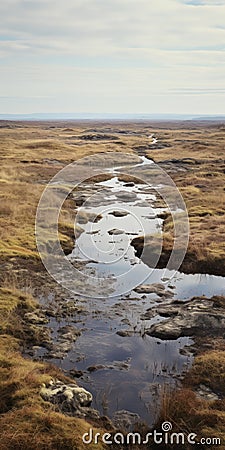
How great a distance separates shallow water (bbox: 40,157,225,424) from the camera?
46.4ft

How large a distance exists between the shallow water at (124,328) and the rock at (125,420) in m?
0.22

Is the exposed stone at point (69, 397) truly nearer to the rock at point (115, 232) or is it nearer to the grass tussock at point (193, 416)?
the grass tussock at point (193, 416)

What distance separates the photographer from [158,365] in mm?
15820

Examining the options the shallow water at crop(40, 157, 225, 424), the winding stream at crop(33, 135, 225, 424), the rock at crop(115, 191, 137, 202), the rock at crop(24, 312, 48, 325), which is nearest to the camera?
the shallow water at crop(40, 157, 225, 424)

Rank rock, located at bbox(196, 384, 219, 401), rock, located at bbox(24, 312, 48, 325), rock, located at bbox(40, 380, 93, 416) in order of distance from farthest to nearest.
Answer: rock, located at bbox(24, 312, 48, 325), rock, located at bbox(196, 384, 219, 401), rock, located at bbox(40, 380, 93, 416)

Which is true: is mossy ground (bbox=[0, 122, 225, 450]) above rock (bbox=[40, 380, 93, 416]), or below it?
above

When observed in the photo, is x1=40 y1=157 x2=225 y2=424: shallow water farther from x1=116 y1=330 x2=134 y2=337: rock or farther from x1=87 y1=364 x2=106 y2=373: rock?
x1=116 y1=330 x2=134 y2=337: rock

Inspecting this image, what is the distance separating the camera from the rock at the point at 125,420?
12.3 meters

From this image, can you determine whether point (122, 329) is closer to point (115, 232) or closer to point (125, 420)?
point (125, 420)

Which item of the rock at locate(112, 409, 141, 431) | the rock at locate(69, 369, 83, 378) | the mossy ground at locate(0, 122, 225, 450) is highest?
the mossy ground at locate(0, 122, 225, 450)

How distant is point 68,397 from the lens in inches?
510

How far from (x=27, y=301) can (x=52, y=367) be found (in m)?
5.75

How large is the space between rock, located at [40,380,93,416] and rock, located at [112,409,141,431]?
992 millimetres

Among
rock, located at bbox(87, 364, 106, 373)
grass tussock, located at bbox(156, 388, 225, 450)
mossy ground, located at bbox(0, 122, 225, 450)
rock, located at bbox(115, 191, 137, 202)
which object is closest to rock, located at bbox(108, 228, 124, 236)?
mossy ground, located at bbox(0, 122, 225, 450)
